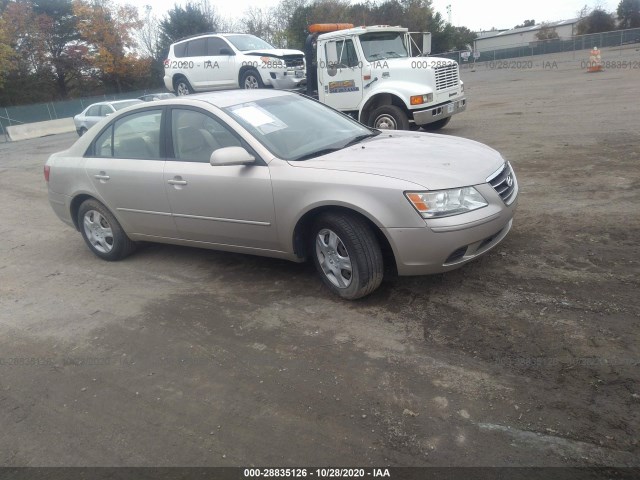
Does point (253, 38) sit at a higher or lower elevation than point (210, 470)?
higher

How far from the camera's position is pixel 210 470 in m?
2.53

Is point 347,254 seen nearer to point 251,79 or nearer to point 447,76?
point 447,76

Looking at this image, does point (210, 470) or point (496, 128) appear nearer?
point (210, 470)

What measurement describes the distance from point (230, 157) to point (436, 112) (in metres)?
6.91

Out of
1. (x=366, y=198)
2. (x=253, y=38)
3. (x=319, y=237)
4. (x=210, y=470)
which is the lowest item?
(x=210, y=470)

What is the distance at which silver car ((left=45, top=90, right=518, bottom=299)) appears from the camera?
3607 mm

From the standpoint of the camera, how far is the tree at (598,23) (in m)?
65.8

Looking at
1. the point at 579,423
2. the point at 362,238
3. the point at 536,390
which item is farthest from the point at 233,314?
the point at 579,423

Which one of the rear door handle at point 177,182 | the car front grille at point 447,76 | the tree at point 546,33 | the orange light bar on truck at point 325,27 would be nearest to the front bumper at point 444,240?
the rear door handle at point 177,182

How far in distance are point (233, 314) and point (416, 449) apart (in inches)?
78.1

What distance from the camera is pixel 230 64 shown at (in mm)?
12117

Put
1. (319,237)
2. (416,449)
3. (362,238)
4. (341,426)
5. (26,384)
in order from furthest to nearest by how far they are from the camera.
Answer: (319,237)
(362,238)
(26,384)
(341,426)
(416,449)

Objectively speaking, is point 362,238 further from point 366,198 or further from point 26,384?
point 26,384

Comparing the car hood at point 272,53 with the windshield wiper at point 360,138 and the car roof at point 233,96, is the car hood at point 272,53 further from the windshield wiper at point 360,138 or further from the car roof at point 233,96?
the windshield wiper at point 360,138
